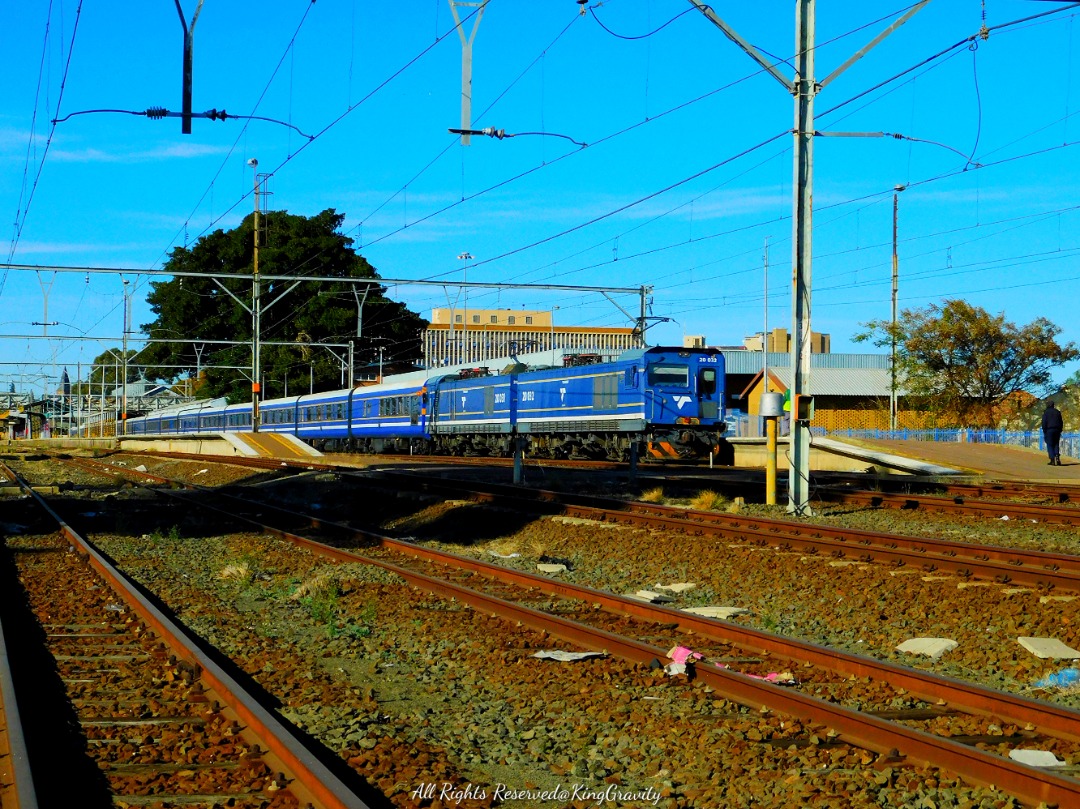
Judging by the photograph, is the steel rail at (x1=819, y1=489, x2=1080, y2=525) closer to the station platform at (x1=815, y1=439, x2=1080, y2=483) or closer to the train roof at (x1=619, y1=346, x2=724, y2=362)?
the station platform at (x1=815, y1=439, x2=1080, y2=483)

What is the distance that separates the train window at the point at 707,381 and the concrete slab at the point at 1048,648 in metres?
24.4

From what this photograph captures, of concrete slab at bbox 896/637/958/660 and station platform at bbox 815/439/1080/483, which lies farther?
station platform at bbox 815/439/1080/483

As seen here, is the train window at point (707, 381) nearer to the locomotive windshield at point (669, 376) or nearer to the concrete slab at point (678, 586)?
the locomotive windshield at point (669, 376)

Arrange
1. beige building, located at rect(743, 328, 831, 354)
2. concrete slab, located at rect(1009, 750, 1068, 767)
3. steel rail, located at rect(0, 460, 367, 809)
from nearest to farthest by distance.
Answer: steel rail, located at rect(0, 460, 367, 809)
concrete slab, located at rect(1009, 750, 1068, 767)
beige building, located at rect(743, 328, 831, 354)

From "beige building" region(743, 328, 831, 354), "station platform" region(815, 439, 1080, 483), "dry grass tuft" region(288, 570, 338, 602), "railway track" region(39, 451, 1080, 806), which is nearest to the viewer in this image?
"railway track" region(39, 451, 1080, 806)

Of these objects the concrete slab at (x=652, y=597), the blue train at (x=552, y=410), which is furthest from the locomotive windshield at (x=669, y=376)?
the concrete slab at (x=652, y=597)

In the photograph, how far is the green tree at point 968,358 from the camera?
159ft

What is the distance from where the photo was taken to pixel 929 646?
8.38 meters

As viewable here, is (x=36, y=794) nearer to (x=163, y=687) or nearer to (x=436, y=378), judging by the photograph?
(x=163, y=687)

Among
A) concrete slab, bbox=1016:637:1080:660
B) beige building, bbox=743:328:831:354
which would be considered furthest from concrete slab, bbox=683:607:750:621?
beige building, bbox=743:328:831:354

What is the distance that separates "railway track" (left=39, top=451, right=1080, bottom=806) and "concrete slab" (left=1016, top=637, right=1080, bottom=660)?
157cm

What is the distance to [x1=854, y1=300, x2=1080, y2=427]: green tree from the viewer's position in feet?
159

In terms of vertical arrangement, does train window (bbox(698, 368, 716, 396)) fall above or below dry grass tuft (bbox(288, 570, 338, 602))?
above

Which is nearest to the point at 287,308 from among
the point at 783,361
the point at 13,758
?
the point at 783,361
